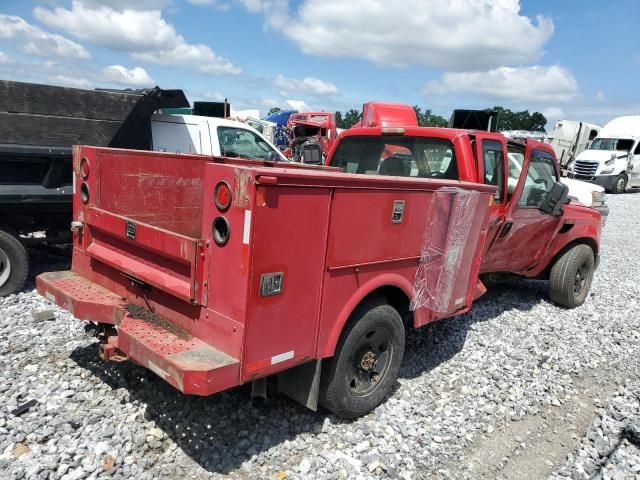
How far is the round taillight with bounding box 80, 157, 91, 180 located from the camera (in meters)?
3.65

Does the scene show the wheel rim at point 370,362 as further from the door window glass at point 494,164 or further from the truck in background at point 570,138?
the truck in background at point 570,138

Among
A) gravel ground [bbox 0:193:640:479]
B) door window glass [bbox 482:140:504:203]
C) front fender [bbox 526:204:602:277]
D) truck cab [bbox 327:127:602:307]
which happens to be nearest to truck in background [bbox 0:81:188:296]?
gravel ground [bbox 0:193:640:479]

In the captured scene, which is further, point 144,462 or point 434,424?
point 434,424

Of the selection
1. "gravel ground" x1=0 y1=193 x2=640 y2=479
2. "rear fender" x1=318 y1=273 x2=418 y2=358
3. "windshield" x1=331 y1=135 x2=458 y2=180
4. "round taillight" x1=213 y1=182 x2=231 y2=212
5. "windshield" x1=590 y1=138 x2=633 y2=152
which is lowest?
"gravel ground" x1=0 y1=193 x2=640 y2=479

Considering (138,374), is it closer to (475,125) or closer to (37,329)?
(37,329)

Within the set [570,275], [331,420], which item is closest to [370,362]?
[331,420]

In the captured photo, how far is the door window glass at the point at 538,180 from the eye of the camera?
5.37m

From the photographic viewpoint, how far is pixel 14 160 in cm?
505

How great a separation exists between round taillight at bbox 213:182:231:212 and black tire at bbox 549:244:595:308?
5.32 m

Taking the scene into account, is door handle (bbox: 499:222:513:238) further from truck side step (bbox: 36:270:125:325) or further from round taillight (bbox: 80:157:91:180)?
round taillight (bbox: 80:157:91:180)

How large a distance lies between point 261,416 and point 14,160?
12.3 ft

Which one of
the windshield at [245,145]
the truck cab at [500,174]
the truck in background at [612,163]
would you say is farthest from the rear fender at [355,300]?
the truck in background at [612,163]

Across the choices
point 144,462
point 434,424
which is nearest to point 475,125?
point 434,424

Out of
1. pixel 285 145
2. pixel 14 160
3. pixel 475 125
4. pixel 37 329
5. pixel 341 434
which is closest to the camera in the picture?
pixel 341 434
